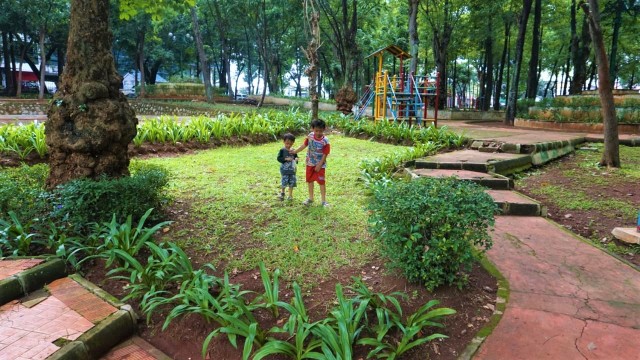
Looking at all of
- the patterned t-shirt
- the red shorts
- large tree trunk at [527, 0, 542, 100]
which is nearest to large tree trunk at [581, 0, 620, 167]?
the patterned t-shirt

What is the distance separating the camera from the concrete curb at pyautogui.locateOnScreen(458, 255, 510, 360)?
2406mm

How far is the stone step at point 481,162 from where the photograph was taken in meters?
6.64

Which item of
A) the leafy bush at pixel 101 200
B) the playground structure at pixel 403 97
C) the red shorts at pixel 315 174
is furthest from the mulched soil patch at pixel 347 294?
the playground structure at pixel 403 97

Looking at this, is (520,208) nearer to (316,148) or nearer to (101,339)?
(316,148)

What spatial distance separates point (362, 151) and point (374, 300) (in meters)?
6.32

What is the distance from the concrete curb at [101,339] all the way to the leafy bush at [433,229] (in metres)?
1.84

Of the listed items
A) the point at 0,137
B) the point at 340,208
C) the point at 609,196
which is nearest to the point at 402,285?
the point at 340,208

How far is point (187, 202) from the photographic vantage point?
5117mm

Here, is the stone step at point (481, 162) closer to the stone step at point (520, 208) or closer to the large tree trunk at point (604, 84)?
the large tree trunk at point (604, 84)

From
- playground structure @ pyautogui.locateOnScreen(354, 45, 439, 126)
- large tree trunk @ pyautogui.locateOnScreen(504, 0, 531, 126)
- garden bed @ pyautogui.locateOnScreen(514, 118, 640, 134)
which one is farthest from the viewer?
large tree trunk @ pyautogui.locateOnScreen(504, 0, 531, 126)

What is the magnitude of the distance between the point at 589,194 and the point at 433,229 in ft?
13.8

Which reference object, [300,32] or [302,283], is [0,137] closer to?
[302,283]

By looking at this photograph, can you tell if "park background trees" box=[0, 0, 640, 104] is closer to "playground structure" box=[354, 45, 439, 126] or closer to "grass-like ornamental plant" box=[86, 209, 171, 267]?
"playground structure" box=[354, 45, 439, 126]

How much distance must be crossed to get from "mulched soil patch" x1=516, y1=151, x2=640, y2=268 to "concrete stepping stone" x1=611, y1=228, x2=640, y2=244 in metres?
0.05
